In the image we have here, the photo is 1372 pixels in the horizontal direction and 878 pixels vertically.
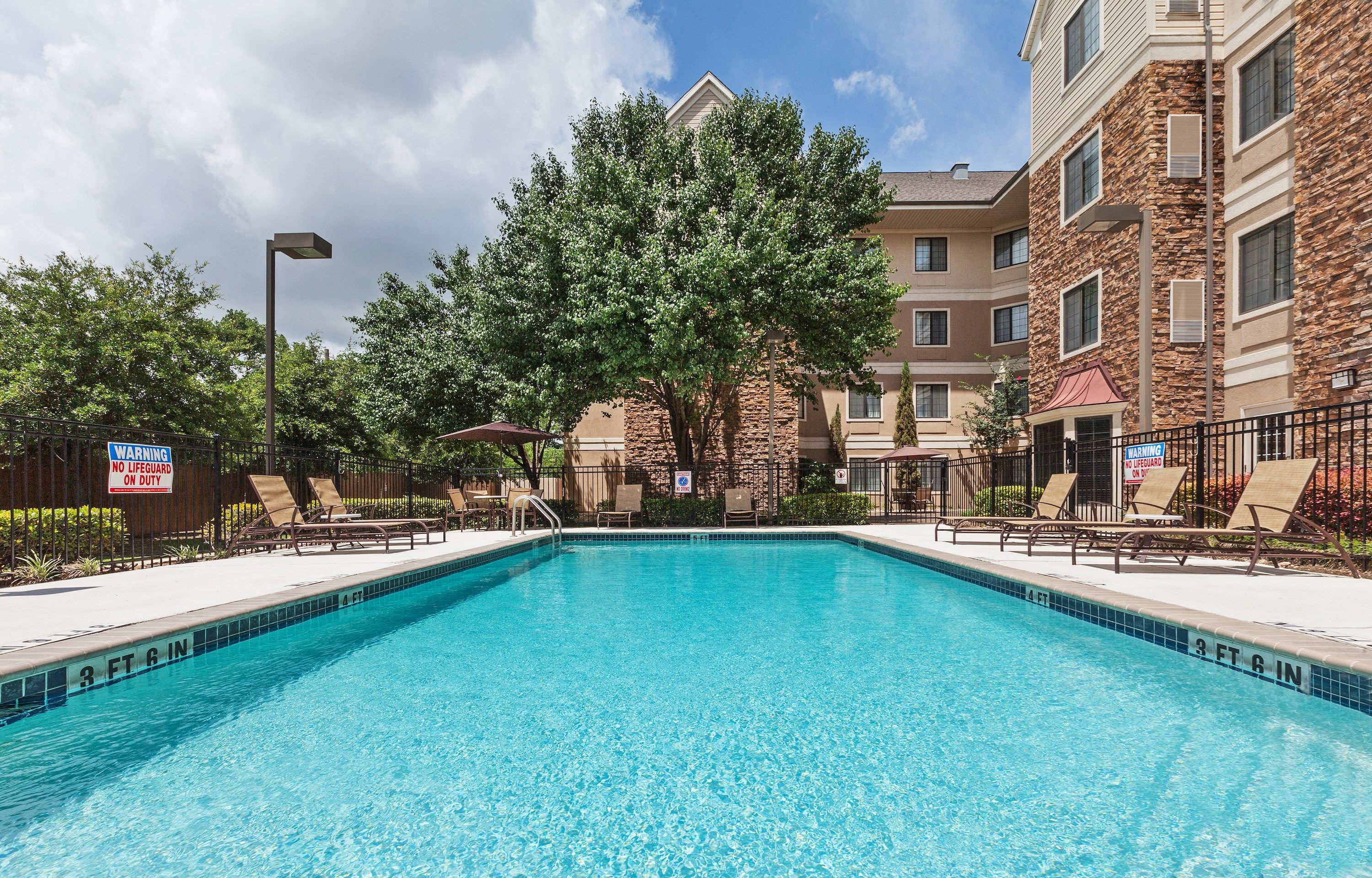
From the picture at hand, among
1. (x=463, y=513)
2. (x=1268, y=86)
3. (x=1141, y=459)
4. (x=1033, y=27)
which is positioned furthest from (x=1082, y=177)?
(x=463, y=513)

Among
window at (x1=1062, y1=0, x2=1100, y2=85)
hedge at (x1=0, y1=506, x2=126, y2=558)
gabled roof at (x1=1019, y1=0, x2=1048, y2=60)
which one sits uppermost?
gabled roof at (x1=1019, y1=0, x2=1048, y2=60)

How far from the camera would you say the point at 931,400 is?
23719 millimetres

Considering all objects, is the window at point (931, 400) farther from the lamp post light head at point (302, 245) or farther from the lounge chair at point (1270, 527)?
the lamp post light head at point (302, 245)

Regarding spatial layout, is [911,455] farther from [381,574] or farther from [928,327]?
[381,574]

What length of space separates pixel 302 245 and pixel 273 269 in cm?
76

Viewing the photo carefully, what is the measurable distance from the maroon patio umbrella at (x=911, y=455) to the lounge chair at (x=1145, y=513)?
10.4 metres

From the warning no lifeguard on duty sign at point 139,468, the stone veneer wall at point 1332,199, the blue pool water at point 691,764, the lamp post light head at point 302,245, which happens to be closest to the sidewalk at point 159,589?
the blue pool water at point 691,764

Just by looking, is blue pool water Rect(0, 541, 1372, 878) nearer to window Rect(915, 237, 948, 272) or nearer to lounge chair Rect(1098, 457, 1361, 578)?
lounge chair Rect(1098, 457, 1361, 578)

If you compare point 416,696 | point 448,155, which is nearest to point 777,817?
point 416,696

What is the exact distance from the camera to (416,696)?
368cm

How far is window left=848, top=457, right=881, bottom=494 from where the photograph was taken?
23172 millimetres

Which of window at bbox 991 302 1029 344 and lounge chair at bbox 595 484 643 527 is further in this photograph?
window at bbox 991 302 1029 344

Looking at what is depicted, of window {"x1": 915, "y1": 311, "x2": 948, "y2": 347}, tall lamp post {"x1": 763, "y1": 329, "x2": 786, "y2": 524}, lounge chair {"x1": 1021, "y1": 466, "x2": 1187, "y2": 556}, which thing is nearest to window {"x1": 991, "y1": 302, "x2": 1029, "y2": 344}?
window {"x1": 915, "y1": 311, "x2": 948, "y2": 347}

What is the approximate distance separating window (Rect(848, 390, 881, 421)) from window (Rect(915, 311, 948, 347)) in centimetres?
280
